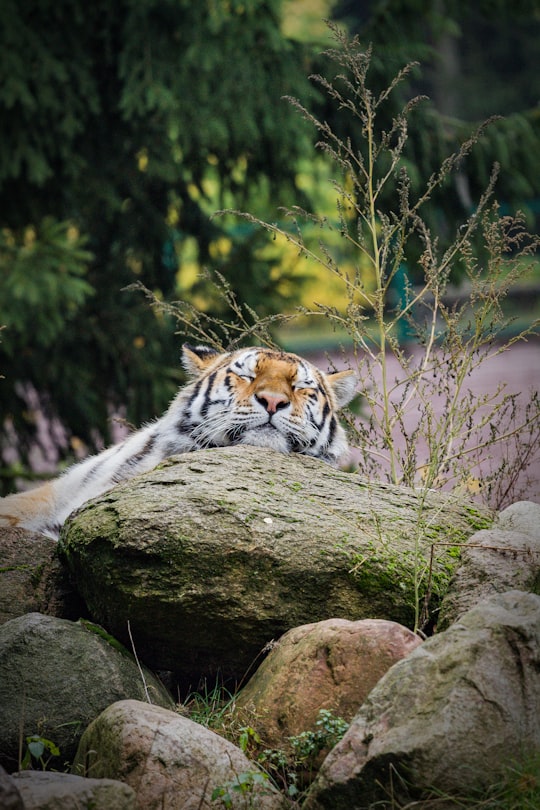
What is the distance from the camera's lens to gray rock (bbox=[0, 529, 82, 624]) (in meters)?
4.11

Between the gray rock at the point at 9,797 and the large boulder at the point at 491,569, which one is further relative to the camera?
the large boulder at the point at 491,569

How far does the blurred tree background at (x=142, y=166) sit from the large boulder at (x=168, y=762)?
5.09 metres

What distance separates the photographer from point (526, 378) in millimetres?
18281

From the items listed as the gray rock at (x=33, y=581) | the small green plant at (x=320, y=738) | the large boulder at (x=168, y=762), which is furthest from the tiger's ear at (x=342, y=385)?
the large boulder at (x=168, y=762)

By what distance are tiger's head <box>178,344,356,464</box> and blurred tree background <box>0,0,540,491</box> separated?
3.16 metres

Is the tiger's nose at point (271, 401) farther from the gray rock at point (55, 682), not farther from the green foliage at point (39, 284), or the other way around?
the green foliage at point (39, 284)

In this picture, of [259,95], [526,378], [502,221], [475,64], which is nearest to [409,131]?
[259,95]

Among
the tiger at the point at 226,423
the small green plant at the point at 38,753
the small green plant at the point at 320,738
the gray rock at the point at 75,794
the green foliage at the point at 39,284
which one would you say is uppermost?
the green foliage at the point at 39,284

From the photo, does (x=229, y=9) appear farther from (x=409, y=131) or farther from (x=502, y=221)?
(x=502, y=221)

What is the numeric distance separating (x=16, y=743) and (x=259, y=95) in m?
5.94

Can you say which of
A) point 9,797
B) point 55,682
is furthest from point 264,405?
point 9,797

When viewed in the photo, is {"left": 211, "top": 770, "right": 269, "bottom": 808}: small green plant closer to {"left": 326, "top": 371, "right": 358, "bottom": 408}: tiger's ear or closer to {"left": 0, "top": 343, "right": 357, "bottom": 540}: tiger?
{"left": 0, "top": 343, "right": 357, "bottom": 540}: tiger

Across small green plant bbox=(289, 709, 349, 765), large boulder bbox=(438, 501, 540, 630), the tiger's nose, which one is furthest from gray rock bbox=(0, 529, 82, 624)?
large boulder bbox=(438, 501, 540, 630)

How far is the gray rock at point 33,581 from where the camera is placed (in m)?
4.11
